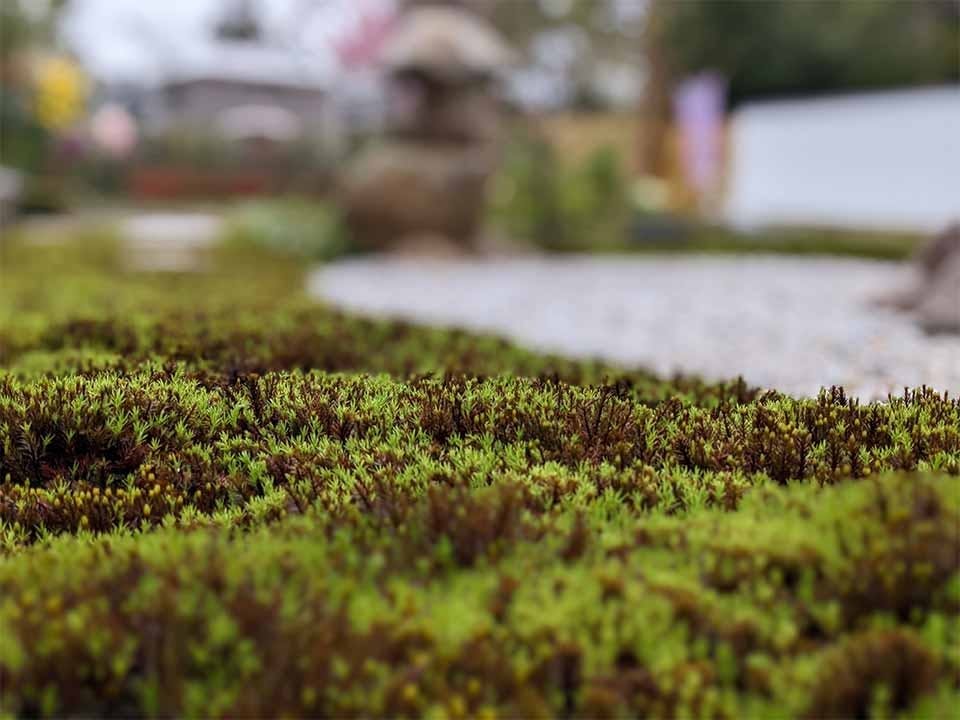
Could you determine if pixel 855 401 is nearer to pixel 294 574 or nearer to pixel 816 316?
pixel 294 574

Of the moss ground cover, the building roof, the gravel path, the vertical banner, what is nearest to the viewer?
the moss ground cover

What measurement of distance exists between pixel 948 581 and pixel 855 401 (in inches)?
66.5

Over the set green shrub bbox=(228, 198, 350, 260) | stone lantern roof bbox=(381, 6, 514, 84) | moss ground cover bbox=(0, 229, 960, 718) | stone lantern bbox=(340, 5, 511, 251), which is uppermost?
stone lantern roof bbox=(381, 6, 514, 84)

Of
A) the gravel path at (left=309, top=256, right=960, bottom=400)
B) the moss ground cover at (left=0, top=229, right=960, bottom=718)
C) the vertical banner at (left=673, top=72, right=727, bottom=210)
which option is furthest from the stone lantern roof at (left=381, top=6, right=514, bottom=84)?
the moss ground cover at (left=0, top=229, right=960, bottom=718)

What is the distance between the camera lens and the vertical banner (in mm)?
21172

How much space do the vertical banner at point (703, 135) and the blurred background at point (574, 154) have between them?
5cm

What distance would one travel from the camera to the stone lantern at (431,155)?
1554 cm

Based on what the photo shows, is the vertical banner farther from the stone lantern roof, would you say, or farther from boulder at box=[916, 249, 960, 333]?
boulder at box=[916, 249, 960, 333]

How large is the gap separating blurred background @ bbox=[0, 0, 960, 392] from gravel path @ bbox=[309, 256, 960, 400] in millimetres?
87

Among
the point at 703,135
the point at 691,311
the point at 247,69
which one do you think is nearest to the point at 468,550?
the point at 691,311

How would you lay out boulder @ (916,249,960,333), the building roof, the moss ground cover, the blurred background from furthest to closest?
the building roof, the blurred background, boulder @ (916,249,960,333), the moss ground cover

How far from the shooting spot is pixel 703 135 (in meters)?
21.5

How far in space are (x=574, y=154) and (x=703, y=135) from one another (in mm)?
8466

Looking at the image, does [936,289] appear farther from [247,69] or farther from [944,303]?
[247,69]
